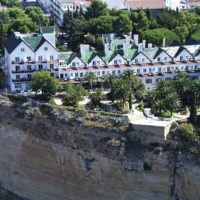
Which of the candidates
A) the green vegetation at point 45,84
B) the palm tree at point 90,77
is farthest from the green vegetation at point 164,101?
the green vegetation at point 45,84

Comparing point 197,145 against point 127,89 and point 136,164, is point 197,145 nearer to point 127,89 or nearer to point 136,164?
point 136,164

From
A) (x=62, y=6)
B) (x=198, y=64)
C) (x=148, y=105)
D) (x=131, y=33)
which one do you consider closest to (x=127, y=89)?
(x=148, y=105)

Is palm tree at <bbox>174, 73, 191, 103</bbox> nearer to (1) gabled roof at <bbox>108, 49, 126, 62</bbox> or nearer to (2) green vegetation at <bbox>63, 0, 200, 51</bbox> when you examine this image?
(1) gabled roof at <bbox>108, 49, 126, 62</bbox>

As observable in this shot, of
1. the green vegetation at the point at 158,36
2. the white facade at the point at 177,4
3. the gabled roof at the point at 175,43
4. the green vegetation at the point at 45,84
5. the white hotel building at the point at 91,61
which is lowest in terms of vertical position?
the green vegetation at the point at 45,84

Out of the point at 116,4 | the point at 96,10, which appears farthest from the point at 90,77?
the point at 116,4

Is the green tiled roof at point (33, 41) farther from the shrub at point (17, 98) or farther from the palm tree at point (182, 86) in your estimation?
the palm tree at point (182, 86)

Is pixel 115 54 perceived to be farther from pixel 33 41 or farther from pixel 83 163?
pixel 83 163
